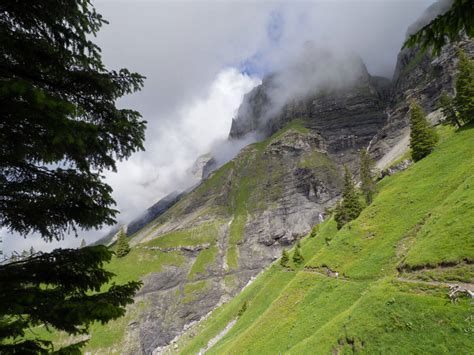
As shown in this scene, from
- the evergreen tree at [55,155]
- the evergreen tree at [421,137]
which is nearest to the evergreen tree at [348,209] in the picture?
the evergreen tree at [421,137]

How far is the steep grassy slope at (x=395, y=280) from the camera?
22.6m

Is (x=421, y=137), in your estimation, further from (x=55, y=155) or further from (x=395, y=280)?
(x=55, y=155)

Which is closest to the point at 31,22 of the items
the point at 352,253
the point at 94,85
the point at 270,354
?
the point at 94,85

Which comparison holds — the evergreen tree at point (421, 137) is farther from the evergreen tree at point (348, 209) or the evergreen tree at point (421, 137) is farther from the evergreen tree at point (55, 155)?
the evergreen tree at point (55, 155)

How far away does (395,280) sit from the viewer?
29641mm

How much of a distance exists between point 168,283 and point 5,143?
565 ft

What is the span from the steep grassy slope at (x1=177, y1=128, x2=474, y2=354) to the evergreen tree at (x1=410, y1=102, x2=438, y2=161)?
220 inches

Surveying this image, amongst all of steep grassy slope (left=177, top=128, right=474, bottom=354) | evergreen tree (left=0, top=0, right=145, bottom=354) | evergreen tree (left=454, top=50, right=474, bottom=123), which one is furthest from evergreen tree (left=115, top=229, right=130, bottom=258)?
evergreen tree (left=0, top=0, right=145, bottom=354)

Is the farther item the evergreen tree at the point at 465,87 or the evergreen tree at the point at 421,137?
the evergreen tree at the point at 421,137

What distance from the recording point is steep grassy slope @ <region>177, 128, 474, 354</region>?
74.1 feet

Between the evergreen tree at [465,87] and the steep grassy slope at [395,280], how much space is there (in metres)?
7.93

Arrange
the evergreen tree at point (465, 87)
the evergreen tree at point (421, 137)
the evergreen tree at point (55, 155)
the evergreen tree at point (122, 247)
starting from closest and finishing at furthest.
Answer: the evergreen tree at point (55, 155) < the evergreen tree at point (465, 87) < the evergreen tree at point (421, 137) < the evergreen tree at point (122, 247)

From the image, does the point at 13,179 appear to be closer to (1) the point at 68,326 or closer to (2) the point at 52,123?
(2) the point at 52,123

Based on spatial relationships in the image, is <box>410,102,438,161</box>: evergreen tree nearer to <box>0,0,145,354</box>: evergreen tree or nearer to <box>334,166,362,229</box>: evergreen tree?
<box>334,166,362,229</box>: evergreen tree
